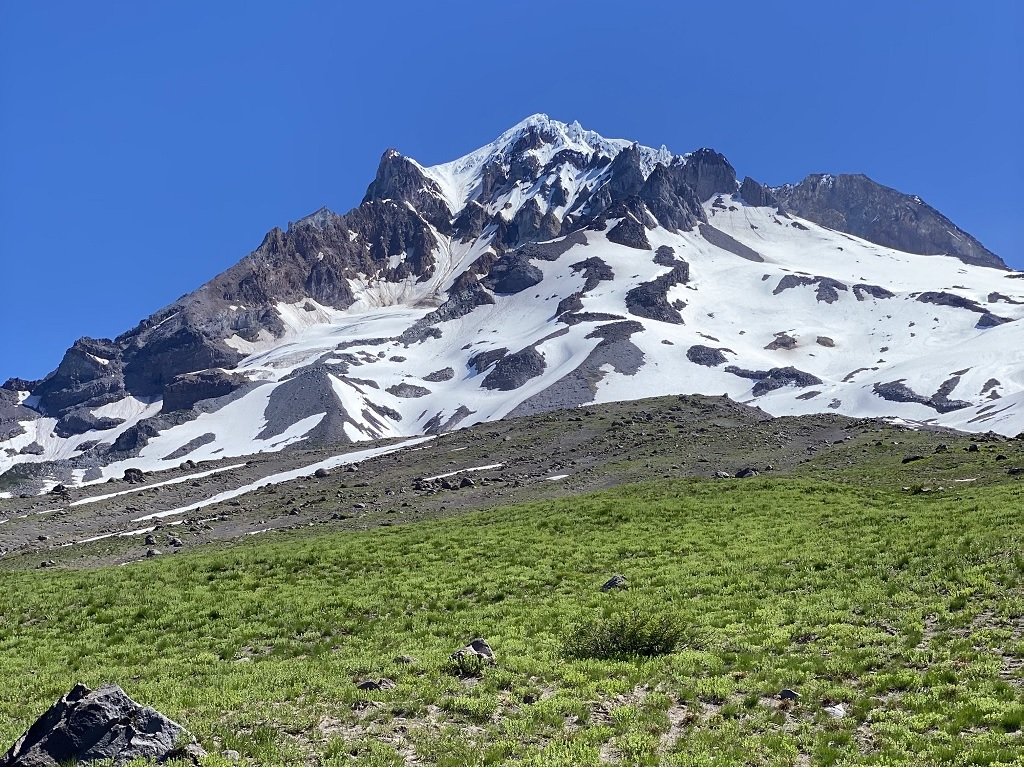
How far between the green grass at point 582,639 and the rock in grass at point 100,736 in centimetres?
95

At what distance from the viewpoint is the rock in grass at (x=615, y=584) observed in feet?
80.9

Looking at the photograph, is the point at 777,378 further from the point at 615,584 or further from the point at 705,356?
the point at 615,584

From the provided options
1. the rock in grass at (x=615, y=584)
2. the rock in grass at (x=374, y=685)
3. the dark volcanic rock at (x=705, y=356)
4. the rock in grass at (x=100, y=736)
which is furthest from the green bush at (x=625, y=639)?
the dark volcanic rock at (x=705, y=356)

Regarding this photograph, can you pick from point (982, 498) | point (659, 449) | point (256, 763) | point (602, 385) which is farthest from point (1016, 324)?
point (256, 763)

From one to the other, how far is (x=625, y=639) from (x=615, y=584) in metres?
6.64

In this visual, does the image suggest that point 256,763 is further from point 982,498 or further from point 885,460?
point 885,460

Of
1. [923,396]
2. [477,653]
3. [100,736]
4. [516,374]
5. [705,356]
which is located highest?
[516,374]

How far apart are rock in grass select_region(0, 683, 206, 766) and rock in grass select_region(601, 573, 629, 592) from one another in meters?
14.5

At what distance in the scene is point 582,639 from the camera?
1873 cm

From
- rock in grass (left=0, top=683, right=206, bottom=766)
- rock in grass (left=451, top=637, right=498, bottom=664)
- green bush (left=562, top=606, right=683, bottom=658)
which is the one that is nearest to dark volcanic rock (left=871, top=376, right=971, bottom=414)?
green bush (left=562, top=606, right=683, bottom=658)

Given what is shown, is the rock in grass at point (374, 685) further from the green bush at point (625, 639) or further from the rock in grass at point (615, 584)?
the rock in grass at point (615, 584)

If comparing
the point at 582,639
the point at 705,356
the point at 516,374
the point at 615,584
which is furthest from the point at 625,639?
the point at 705,356

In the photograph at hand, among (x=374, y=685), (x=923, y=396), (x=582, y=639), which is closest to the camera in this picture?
(x=374, y=685)

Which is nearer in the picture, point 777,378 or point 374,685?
point 374,685
